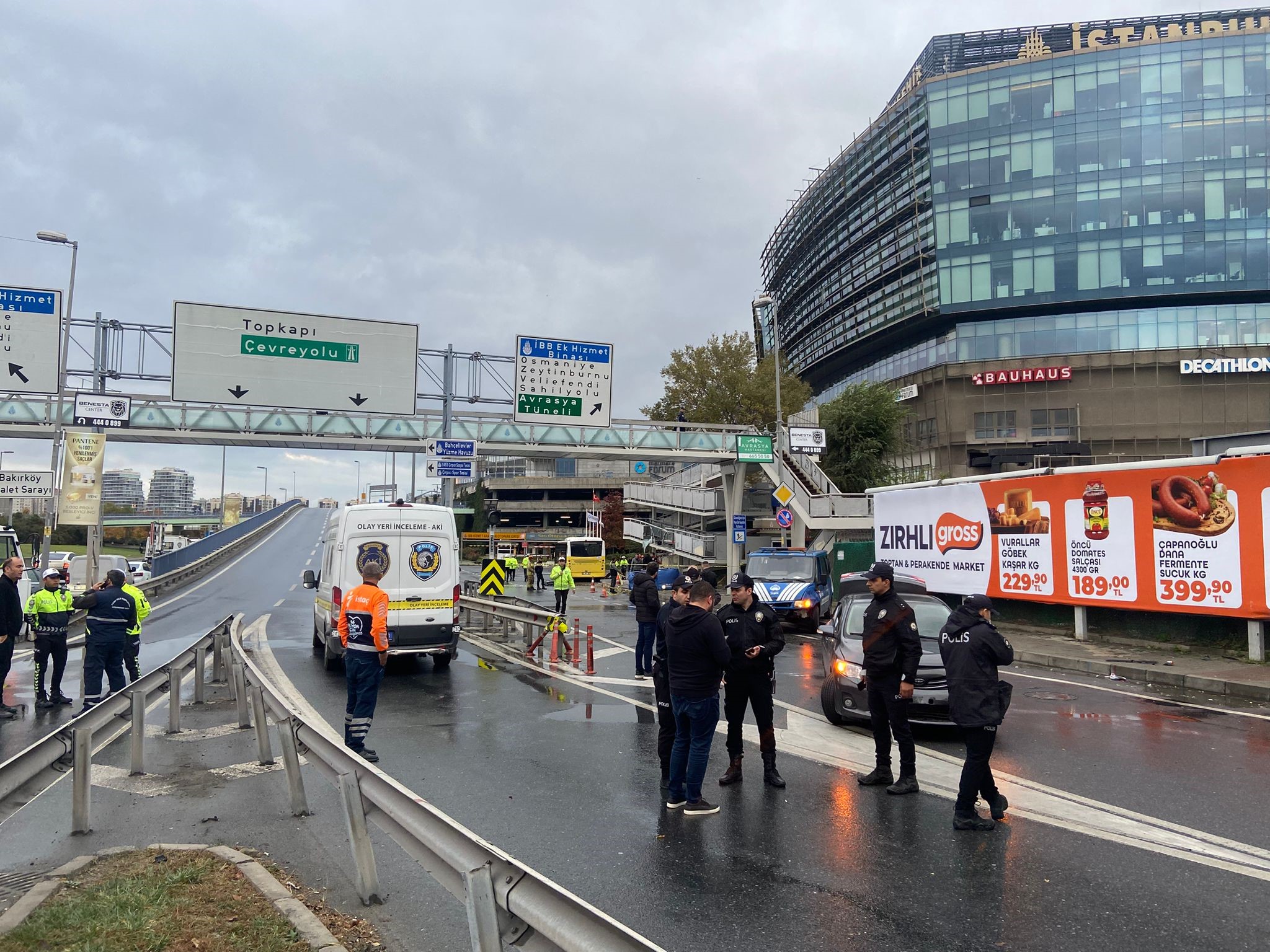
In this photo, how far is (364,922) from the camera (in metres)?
4.39

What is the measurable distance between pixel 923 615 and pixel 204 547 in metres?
41.9

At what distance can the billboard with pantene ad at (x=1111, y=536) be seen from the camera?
13.7 meters

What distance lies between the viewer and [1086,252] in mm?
51406

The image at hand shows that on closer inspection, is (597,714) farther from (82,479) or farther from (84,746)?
(82,479)

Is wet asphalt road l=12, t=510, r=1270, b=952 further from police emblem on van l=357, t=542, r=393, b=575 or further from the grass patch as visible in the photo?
police emblem on van l=357, t=542, r=393, b=575

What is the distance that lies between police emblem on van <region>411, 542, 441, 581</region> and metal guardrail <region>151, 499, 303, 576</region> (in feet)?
85.6

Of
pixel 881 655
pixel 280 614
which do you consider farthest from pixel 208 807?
pixel 280 614

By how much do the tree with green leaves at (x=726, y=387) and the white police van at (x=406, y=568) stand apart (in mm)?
34790

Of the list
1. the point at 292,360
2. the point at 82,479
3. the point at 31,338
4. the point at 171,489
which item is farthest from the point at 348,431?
the point at 171,489

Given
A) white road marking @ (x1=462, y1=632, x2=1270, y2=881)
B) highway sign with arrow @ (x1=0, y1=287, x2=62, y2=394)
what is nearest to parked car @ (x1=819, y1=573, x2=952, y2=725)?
white road marking @ (x1=462, y1=632, x2=1270, y2=881)

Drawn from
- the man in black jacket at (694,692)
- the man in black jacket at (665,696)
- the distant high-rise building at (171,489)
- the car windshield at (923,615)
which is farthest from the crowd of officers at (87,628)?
the distant high-rise building at (171,489)

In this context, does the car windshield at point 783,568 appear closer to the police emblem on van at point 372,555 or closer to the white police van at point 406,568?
the white police van at point 406,568

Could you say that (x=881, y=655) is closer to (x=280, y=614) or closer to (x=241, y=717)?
(x=241, y=717)

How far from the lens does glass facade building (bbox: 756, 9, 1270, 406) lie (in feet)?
162
